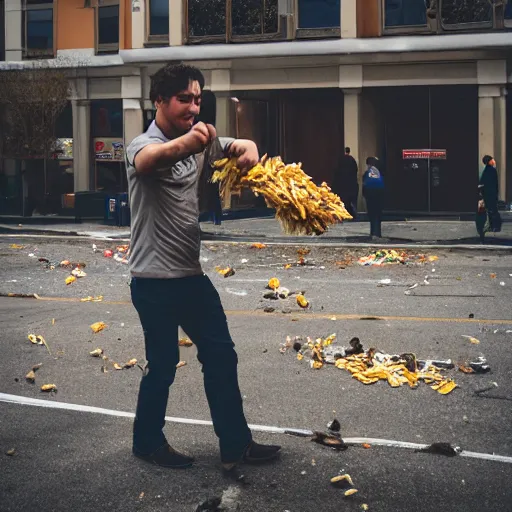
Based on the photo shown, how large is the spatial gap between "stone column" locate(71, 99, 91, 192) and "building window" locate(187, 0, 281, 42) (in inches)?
197

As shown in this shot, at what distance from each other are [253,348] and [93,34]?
28408mm

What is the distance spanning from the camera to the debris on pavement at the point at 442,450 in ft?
19.5

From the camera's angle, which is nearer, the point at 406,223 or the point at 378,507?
the point at 378,507

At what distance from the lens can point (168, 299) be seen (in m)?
5.67

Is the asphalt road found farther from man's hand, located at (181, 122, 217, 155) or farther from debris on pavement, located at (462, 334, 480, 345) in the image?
man's hand, located at (181, 122, 217, 155)

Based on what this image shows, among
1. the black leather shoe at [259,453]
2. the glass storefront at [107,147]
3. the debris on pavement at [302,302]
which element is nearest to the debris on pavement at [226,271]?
the debris on pavement at [302,302]

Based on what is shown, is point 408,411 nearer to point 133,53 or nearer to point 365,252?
point 365,252

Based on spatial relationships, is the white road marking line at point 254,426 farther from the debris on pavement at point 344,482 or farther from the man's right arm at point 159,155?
the man's right arm at point 159,155

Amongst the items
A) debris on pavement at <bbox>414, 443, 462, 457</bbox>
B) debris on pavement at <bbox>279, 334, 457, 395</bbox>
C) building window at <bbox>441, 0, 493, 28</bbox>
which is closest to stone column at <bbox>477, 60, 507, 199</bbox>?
building window at <bbox>441, 0, 493, 28</bbox>

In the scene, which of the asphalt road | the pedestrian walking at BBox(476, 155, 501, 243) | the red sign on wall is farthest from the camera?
the red sign on wall

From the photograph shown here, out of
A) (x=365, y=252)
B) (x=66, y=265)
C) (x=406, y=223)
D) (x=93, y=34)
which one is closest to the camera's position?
(x=66, y=265)

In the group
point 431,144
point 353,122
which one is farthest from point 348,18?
point 431,144

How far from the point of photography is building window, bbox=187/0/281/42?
1267 inches

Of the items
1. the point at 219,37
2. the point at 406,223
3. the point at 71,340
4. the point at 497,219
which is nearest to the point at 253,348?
the point at 71,340
